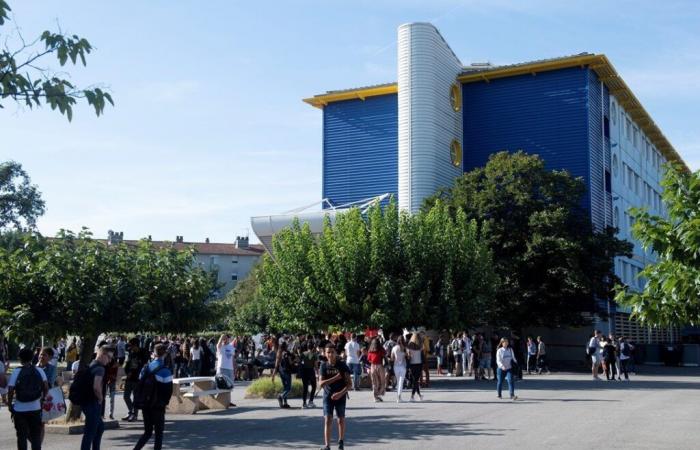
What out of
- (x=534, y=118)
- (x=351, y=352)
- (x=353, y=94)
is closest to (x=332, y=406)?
(x=351, y=352)

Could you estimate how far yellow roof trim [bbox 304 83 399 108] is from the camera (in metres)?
50.1

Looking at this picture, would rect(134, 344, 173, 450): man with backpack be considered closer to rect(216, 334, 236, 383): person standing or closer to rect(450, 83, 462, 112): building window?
rect(216, 334, 236, 383): person standing

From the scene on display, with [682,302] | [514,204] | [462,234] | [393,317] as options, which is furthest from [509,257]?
[682,302]

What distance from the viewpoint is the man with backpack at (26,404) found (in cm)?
1088

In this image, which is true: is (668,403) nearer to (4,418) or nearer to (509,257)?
(4,418)

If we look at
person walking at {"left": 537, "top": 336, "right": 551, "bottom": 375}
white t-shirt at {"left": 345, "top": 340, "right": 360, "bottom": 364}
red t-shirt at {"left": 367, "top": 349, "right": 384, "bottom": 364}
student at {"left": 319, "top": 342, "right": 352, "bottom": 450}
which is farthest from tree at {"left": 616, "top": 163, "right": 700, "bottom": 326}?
person walking at {"left": 537, "top": 336, "right": 551, "bottom": 375}

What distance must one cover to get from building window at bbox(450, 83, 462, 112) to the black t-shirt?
3661cm

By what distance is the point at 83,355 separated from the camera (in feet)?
54.5

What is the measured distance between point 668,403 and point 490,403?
4.28 metres

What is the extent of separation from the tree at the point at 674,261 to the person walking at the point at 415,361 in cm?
1301

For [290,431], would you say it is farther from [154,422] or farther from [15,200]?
[15,200]

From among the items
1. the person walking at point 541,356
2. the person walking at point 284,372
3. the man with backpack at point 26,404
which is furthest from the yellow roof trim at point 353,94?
the man with backpack at point 26,404

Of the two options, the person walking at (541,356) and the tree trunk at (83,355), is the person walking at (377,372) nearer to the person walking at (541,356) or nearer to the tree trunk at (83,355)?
the tree trunk at (83,355)

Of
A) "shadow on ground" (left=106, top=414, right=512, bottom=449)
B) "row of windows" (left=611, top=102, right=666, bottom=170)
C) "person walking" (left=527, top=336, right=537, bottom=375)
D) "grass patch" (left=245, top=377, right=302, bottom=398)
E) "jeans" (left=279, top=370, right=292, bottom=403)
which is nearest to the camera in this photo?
"shadow on ground" (left=106, top=414, right=512, bottom=449)
